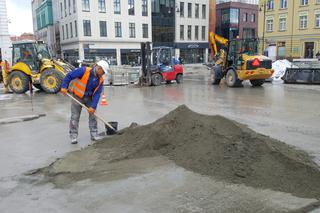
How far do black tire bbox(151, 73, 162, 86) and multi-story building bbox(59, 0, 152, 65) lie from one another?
82.4 ft

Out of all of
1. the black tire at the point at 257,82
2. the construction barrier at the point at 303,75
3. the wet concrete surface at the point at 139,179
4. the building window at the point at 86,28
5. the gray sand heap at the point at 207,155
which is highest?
the building window at the point at 86,28

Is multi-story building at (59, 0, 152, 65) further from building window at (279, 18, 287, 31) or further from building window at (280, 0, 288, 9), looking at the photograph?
building window at (279, 18, 287, 31)

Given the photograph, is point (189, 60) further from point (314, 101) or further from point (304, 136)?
point (304, 136)

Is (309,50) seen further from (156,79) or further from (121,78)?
(156,79)

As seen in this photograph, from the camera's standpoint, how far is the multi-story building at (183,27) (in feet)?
168

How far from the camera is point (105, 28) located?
147 ft

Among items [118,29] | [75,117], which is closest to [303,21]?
[118,29]

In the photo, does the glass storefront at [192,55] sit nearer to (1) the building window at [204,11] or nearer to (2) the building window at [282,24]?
(1) the building window at [204,11]

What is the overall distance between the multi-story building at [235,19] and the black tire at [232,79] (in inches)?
1644

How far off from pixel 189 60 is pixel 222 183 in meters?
50.9

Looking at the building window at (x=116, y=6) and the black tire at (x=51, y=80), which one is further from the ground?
the building window at (x=116, y=6)

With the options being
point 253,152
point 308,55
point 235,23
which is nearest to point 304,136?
point 253,152

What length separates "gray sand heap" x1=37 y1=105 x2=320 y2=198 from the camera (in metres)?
4.68

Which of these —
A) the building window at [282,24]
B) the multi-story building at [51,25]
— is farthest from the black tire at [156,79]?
the building window at [282,24]
